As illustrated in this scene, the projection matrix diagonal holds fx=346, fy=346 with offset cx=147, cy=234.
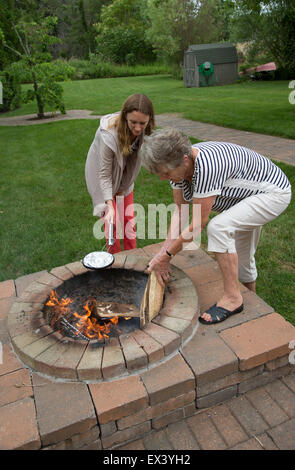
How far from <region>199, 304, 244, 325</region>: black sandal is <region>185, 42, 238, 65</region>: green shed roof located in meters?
17.9

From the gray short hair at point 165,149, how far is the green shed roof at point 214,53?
58.4 ft

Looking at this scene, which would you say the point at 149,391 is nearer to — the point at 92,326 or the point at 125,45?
the point at 92,326

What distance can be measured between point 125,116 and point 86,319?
54.1 inches

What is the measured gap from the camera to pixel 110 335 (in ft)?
6.71

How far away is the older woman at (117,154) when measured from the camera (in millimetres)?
2326

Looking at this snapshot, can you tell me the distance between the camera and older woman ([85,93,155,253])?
2326 millimetres

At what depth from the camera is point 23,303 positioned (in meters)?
2.26

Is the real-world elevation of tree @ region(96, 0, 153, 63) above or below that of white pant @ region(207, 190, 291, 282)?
above

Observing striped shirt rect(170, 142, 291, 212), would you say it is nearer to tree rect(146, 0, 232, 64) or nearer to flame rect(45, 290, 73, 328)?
flame rect(45, 290, 73, 328)

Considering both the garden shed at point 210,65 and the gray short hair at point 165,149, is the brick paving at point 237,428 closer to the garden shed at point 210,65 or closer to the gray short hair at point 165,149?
the gray short hair at point 165,149

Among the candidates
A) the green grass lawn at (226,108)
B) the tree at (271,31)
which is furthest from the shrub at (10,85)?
the tree at (271,31)

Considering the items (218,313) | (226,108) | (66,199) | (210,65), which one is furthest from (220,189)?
(210,65)

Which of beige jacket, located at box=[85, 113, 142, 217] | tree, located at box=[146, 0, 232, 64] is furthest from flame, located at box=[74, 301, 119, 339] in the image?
tree, located at box=[146, 0, 232, 64]

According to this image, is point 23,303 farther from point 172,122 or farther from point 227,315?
point 172,122
